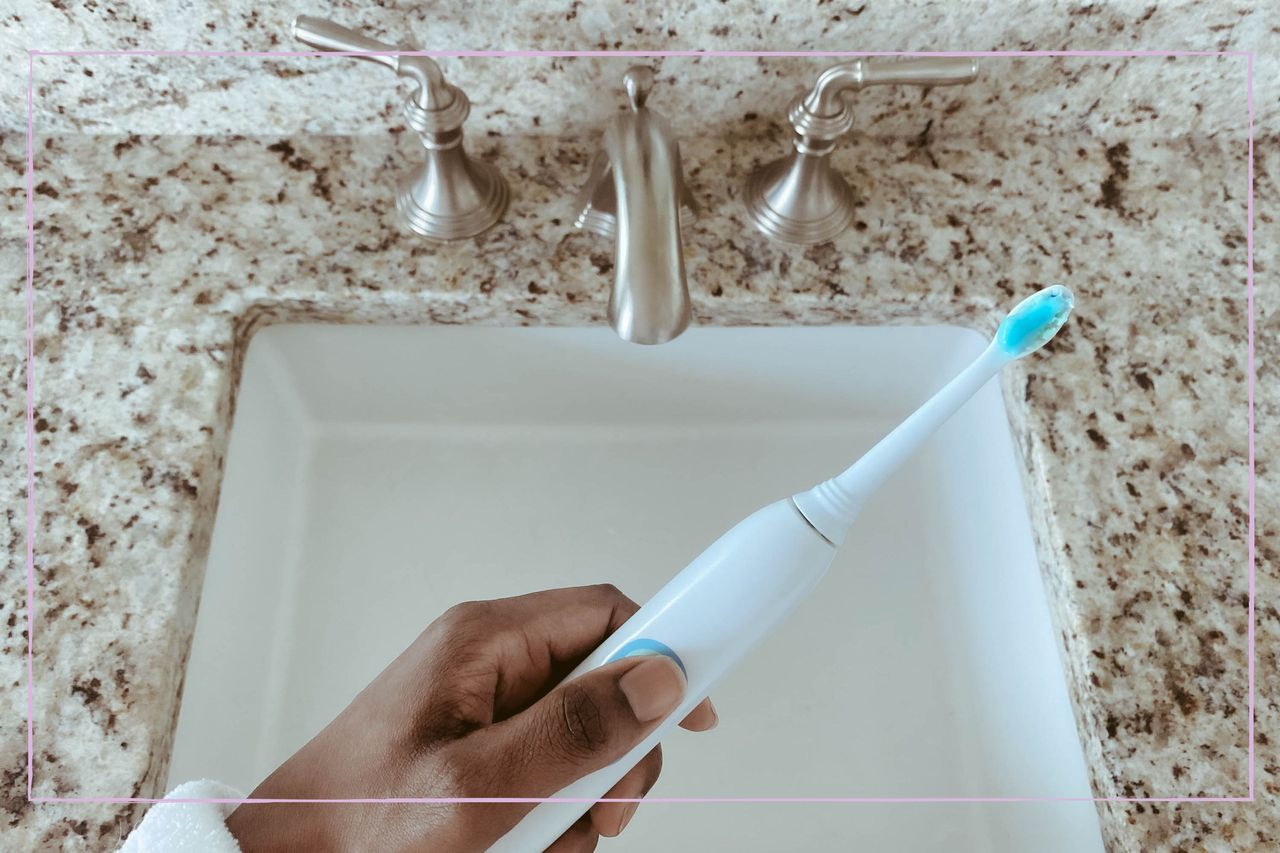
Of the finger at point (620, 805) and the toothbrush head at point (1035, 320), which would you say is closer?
the toothbrush head at point (1035, 320)

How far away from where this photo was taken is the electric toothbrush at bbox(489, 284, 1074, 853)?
14.7 inches

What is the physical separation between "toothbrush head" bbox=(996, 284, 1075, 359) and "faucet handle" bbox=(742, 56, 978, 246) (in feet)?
0.52

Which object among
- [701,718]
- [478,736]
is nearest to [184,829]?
[478,736]

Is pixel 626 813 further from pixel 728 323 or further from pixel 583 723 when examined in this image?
pixel 728 323

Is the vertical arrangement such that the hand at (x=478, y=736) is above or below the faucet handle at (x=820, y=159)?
below

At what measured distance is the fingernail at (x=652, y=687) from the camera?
1.23ft

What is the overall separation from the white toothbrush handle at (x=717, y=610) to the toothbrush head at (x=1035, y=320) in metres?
0.11

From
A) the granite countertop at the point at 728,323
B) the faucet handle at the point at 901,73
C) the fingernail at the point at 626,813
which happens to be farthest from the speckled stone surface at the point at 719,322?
the fingernail at the point at 626,813

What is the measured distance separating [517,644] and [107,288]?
319 mm

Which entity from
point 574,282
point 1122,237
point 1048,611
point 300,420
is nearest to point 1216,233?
point 1122,237

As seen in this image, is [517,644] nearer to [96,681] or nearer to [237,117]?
[96,681]

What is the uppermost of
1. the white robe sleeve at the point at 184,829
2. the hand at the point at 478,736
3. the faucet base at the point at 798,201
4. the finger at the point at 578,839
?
the faucet base at the point at 798,201

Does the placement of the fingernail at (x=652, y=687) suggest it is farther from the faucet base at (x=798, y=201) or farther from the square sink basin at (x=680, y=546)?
the faucet base at (x=798, y=201)

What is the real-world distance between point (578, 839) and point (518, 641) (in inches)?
4.1
